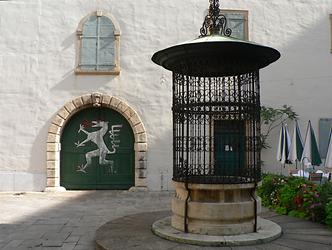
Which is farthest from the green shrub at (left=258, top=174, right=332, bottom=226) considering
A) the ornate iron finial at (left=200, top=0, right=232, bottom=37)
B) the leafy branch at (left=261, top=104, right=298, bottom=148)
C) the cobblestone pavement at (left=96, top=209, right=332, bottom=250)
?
the leafy branch at (left=261, top=104, right=298, bottom=148)

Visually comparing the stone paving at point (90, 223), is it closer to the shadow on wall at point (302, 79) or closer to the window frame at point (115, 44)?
the window frame at point (115, 44)

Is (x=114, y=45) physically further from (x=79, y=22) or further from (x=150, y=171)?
(x=150, y=171)

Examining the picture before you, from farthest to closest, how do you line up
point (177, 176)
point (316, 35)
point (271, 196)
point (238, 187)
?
1. point (316, 35)
2. point (271, 196)
3. point (177, 176)
4. point (238, 187)

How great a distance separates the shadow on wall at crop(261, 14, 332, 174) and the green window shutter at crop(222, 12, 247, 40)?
1213 millimetres

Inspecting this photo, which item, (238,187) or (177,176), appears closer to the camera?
(238,187)

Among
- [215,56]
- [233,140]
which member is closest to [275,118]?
[233,140]

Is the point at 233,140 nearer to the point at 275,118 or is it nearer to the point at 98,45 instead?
the point at 275,118

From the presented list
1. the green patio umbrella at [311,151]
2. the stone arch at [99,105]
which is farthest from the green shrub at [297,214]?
the stone arch at [99,105]

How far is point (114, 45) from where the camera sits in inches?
458

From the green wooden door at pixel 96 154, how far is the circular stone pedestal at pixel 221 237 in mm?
6285

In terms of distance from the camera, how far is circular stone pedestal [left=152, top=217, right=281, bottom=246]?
4.78m

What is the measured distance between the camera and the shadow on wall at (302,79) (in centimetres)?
1186

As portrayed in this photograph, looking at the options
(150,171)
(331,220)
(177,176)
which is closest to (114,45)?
(150,171)

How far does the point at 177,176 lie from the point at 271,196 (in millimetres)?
3229
